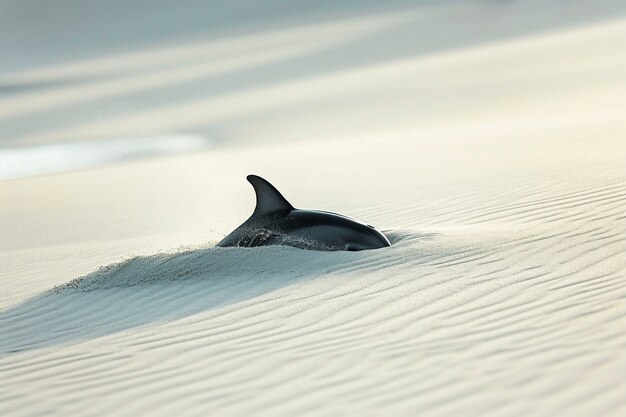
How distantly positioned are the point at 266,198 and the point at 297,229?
16.9 inches

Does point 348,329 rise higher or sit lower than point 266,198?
lower

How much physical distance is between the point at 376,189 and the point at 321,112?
28827 millimetres

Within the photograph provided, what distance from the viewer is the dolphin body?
948 centimetres

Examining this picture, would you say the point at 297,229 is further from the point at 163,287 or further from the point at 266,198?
the point at 163,287

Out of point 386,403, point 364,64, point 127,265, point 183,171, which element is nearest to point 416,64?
point 364,64

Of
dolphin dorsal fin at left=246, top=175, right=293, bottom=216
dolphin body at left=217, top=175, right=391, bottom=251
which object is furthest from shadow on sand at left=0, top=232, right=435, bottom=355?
dolphin dorsal fin at left=246, top=175, right=293, bottom=216

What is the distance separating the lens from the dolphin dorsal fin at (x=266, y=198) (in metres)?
9.55

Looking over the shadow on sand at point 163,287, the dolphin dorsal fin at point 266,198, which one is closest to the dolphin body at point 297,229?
the dolphin dorsal fin at point 266,198

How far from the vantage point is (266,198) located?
9641mm

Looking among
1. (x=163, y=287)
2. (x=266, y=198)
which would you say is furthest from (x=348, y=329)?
(x=266, y=198)

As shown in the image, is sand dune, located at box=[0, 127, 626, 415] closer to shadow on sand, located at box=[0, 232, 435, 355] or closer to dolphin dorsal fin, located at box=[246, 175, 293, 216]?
shadow on sand, located at box=[0, 232, 435, 355]

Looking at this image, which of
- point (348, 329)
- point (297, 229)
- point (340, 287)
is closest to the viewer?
point (348, 329)

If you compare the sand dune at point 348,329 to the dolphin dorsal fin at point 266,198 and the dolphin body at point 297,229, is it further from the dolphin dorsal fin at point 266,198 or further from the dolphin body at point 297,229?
the dolphin dorsal fin at point 266,198

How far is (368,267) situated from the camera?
29.0 feet
